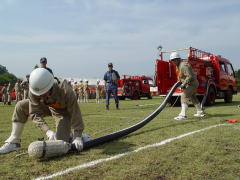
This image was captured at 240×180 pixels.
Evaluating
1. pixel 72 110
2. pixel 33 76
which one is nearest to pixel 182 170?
pixel 72 110

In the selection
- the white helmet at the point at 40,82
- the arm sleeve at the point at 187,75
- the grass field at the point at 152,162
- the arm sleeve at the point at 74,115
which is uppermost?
the arm sleeve at the point at 187,75

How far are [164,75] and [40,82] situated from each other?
9.81 meters

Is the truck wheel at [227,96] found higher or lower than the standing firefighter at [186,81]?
lower

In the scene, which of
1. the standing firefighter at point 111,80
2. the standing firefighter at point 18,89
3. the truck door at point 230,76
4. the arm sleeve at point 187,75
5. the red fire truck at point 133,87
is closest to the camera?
the arm sleeve at point 187,75

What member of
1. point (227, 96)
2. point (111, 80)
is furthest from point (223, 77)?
point (111, 80)

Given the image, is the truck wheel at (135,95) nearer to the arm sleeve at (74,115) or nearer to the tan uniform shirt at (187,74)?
the tan uniform shirt at (187,74)

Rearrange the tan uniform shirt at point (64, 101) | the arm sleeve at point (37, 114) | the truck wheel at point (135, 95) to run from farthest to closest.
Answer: the truck wheel at point (135, 95)
the arm sleeve at point (37, 114)
the tan uniform shirt at point (64, 101)

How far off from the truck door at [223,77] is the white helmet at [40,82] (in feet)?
37.6

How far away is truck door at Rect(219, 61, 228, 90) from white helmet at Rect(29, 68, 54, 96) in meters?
11.5

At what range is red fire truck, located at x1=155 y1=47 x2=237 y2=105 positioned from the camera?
1184 cm

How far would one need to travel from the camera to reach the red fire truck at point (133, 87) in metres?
24.2

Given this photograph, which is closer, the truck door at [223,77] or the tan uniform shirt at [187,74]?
the tan uniform shirt at [187,74]

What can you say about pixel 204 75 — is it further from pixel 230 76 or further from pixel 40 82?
pixel 40 82

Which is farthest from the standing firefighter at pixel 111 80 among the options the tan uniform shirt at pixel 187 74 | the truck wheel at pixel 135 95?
the truck wheel at pixel 135 95
